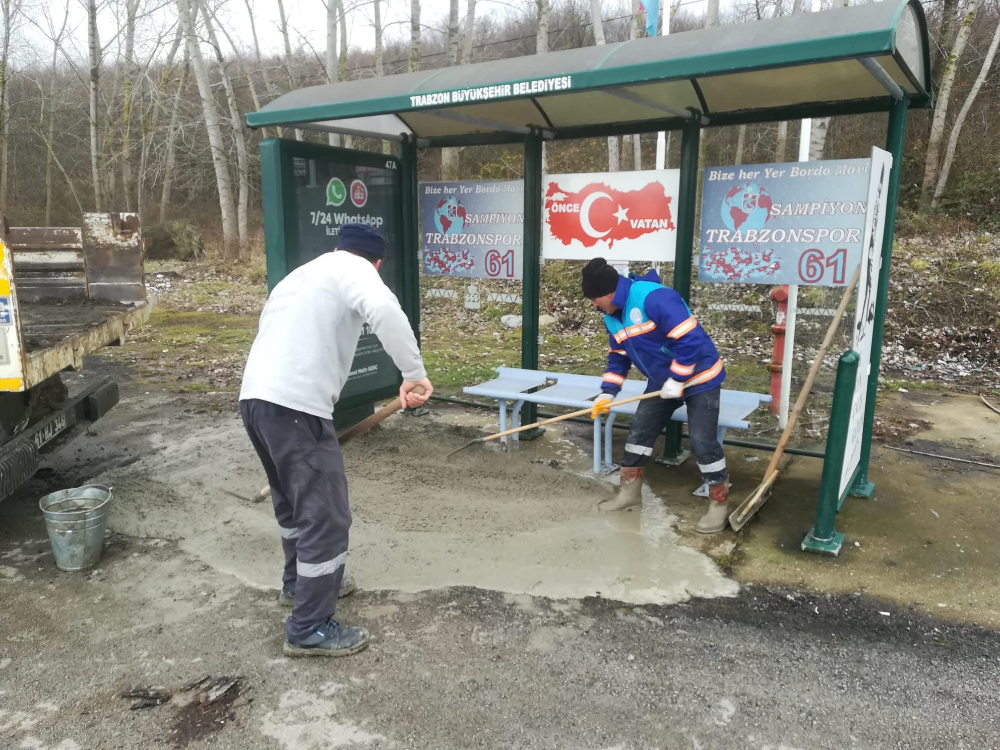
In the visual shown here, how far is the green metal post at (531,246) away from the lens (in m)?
5.96

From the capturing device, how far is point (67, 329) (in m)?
4.57

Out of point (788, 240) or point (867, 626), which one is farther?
point (788, 240)

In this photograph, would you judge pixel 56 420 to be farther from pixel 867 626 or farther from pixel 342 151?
pixel 867 626

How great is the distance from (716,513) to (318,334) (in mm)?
2664

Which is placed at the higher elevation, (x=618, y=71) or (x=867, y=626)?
(x=618, y=71)

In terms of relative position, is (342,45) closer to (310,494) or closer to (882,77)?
(882,77)

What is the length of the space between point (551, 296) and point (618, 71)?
8.05 m

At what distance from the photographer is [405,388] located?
3188mm

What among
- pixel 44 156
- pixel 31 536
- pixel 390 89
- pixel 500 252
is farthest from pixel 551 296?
pixel 44 156

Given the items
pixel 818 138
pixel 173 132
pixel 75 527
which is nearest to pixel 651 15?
pixel 818 138

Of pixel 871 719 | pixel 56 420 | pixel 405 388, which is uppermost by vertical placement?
pixel 405 388

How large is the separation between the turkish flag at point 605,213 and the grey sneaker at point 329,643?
3.70 metres

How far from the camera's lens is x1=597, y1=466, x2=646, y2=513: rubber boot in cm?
474

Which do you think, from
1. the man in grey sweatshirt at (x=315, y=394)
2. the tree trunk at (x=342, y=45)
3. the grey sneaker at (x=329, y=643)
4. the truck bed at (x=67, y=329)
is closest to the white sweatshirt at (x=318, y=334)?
the man in grey sweatshirt at (x=315, y=394)
